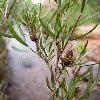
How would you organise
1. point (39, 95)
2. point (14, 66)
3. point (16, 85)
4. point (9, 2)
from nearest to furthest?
point (9, 2) < point (39, 95) < point (16, 85) < point (14, 66)

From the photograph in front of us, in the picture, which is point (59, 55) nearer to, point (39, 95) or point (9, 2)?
point (9, 2)

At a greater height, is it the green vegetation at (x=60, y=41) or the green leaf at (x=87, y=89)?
the green vegetation at (x=60, y=41)

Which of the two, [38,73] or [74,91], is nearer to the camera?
[74,91]

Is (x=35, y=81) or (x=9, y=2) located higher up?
(x=9, y=2)

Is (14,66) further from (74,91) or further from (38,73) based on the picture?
(74,91)

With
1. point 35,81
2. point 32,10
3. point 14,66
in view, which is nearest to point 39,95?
point 35,81

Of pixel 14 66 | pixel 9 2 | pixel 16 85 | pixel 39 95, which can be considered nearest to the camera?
pixel 9 2

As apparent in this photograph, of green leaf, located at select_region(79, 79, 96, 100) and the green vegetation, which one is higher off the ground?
the green vegetation

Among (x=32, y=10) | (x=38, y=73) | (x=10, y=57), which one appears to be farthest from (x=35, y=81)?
(x=32, y=10)

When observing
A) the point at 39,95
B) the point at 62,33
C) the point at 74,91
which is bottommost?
the point at 39,95
